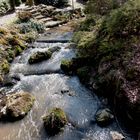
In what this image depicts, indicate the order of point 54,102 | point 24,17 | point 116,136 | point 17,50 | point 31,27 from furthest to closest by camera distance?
point 24,17, point 31,27, point 17,50, point 54,102, point 116,136

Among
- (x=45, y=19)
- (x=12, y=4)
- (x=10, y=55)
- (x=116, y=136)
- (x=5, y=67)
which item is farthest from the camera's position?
(x=12, y=4)

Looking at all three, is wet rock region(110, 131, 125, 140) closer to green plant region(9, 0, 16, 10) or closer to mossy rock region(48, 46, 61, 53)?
mossy rock region(48, 46, 61, 53)

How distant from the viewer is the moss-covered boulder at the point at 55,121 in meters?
9.26

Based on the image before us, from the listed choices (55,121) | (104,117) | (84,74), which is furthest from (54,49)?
(104,117)

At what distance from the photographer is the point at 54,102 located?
1077cm

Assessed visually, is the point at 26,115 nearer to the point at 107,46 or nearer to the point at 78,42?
the point at 107,46

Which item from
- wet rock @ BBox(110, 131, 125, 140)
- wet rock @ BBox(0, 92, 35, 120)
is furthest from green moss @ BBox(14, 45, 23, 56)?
wet rock @ BBox(110, 131, 125, 140)

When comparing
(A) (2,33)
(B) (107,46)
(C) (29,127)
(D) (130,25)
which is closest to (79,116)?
(C) (29,127)

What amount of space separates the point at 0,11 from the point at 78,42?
930 cm

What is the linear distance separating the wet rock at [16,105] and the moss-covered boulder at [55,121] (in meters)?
1.08

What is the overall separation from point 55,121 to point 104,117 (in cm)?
158

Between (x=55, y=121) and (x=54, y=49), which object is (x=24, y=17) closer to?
(x=54, y=49)

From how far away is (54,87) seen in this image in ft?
38.7

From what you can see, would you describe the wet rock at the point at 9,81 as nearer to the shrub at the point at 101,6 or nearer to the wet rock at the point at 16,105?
the wet rock at the point at 16,105
